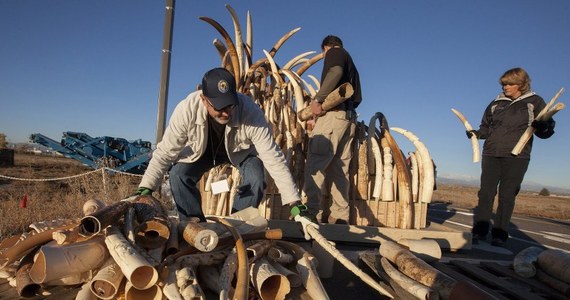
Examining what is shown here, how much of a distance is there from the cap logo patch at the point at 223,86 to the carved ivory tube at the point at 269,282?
1.28 m

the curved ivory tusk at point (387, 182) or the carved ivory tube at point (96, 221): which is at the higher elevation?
the curved ivory tusk at point (387, 182)

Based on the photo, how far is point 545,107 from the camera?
420 centimetres

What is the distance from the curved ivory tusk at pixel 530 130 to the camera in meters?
4.09

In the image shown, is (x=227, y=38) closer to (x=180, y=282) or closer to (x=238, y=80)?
(x=238, y=80)

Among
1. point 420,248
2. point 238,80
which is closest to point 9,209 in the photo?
point 238,80

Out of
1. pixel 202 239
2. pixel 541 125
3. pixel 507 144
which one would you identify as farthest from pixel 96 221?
pixel 541 125

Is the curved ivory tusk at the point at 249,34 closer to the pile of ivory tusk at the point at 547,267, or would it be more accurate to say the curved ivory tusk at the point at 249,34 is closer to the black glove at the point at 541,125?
the black glove at the point at 541,125

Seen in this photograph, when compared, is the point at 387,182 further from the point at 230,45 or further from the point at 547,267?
the point at 230,45

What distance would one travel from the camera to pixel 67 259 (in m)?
1.83

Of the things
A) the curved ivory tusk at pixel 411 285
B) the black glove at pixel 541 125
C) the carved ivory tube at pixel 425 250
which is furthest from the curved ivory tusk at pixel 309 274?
the black glove at pixel 541 125

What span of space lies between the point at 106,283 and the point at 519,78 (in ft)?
15.7

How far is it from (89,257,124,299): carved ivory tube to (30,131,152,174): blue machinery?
51.6 ft

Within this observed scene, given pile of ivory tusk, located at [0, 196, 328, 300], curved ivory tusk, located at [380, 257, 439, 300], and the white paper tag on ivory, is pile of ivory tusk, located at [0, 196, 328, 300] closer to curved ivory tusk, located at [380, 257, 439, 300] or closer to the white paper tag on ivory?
curved ivory tusk, located at [380, 257, 439, 300]

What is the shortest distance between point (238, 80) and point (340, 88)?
5.72 ft
